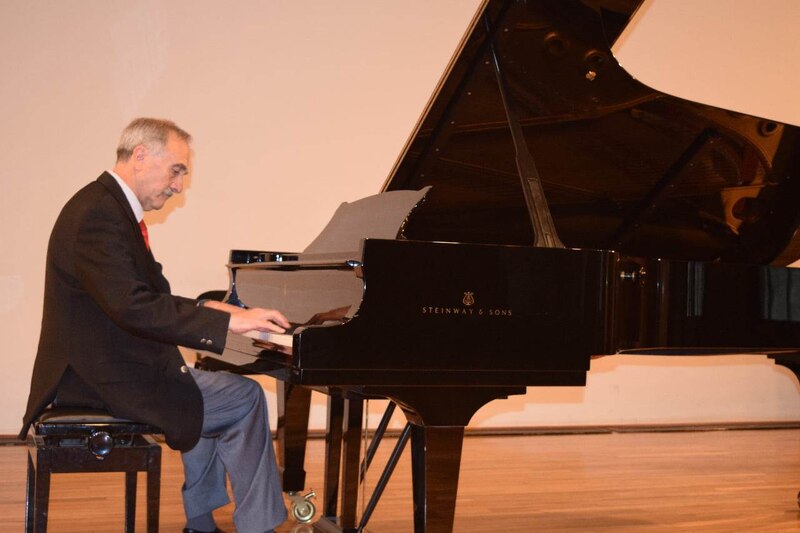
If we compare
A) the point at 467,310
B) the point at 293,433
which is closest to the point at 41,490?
the point at 467,310

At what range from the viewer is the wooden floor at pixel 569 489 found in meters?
3.69

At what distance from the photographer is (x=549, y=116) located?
3375 mm

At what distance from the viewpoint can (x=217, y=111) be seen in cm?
547

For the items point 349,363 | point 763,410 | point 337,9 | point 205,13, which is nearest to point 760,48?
point 763,410

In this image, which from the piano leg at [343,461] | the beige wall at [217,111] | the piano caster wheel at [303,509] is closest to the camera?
the piano leg at [343,461]

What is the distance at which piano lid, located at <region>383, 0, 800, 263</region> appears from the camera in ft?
10.4

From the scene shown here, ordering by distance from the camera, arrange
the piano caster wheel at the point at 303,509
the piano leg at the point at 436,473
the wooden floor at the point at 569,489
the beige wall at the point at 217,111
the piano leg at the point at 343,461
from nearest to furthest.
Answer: the piano leg at the point at 436,473 → the piano leg at the point at 343,461 → the piano caster wheel at the point at 303,509 → the wooden floor at the point at 569,489 → the beige wall at the point at 217,111

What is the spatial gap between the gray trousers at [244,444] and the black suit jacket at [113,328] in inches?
2.7

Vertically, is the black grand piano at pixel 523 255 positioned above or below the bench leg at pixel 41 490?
above

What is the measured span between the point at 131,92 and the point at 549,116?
9.29ft

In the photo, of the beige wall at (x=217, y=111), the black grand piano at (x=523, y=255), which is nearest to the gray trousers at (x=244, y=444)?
the black grand piano at (x=523, y=255)

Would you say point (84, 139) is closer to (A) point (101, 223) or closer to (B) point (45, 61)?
(B) point (45, 61)

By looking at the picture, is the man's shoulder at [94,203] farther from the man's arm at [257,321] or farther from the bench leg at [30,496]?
the bench leg at [30,496]

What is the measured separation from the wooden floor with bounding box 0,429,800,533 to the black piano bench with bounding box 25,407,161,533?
30.7 inches
